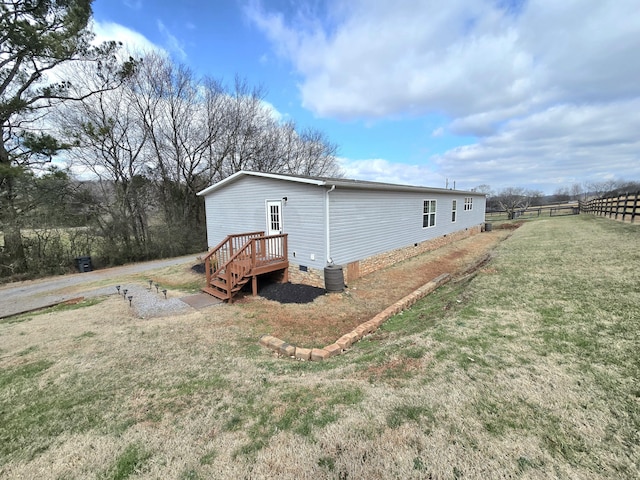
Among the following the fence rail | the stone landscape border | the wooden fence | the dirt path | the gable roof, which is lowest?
the dirt path

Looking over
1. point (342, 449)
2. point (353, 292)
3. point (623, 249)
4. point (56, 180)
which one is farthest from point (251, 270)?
point (56, 180)

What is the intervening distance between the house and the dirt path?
762 mm

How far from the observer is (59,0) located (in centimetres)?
1023

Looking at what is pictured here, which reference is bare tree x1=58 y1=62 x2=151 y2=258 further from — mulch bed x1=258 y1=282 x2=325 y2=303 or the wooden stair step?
mulch bed x1=258 y1=282 x2=325 y2=303

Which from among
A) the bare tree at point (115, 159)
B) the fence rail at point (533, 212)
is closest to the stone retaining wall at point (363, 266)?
the bare tree at point (115, 159)

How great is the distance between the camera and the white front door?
859 centimetres

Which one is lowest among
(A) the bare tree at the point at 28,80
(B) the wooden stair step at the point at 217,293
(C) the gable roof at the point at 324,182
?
(B) the wooden stair step at the point at 217,293

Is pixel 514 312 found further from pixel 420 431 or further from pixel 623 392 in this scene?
pixel 420 431

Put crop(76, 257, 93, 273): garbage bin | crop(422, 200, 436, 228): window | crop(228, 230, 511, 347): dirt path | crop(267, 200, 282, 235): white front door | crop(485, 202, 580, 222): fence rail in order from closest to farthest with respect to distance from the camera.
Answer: crop(228, 230, 511, 347): dirt path < crop(267, 200, 282, 235): white front door < crop(76, 257, 93, 273): garbage bin < crop(422, 200, 436, 228): window < crop(485, 202, 580, 222): fence rail

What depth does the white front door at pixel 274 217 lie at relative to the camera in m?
8.59

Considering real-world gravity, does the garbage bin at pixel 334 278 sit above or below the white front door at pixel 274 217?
below

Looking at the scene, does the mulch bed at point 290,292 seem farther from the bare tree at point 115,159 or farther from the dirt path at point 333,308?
the bare tree at point 115,159

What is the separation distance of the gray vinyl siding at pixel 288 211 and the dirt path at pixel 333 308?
149 cm

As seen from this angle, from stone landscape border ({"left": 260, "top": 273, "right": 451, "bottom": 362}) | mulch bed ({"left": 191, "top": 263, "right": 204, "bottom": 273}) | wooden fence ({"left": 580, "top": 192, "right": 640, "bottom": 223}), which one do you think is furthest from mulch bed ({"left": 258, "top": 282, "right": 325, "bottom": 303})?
wooden fence ({"left": 580, "top": 192, "right": 640, "bottom": 223})
